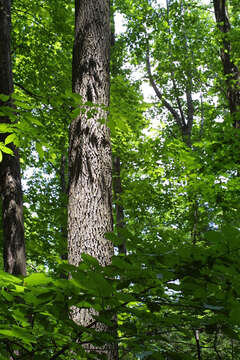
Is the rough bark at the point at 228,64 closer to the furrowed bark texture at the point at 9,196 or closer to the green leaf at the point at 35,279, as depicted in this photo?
the furrowed bark texture at the point at 9,196

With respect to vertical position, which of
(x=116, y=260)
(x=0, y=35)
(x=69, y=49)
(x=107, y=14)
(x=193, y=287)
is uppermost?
(x=69, y=49)

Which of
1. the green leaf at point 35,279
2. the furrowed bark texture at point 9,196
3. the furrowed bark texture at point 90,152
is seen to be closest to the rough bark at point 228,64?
the furrowed bark texture at point 90,152

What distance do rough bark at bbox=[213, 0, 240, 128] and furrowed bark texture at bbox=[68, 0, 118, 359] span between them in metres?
4.54

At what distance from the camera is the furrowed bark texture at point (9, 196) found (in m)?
5.58

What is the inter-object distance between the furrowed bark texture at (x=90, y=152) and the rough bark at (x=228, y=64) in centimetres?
454

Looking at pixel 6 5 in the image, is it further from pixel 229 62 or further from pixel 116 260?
pixel 116 260

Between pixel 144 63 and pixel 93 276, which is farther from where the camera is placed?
pixel 144 63

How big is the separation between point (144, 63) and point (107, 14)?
46.9ft

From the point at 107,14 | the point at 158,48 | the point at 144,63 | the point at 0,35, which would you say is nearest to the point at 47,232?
the point at 0,35

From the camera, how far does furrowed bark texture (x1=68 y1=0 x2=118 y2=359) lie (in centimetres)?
300

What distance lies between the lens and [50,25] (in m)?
8.11

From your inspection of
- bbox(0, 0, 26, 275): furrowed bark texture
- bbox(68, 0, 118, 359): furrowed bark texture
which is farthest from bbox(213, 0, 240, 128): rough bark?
bbox(0, 0, 26, 275): furrowed bark texture

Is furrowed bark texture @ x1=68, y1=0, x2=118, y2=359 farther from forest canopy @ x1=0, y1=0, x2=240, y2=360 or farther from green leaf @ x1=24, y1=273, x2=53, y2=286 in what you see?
green leaf @ x1=24, y1=273, x2=53, y2=286

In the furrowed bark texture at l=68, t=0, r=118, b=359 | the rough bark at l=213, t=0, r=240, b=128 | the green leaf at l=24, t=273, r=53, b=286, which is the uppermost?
the rough bark at l=213, t=0, r=240, b=128
